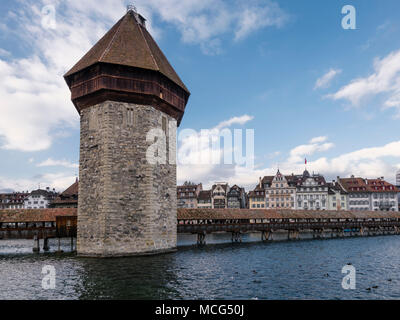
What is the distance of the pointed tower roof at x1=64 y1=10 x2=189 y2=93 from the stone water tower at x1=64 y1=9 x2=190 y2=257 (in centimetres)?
7

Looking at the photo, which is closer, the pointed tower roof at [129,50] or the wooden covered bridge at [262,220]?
the pointed tower roof at [129,50]

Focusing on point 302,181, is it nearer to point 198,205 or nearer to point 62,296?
point 198,205

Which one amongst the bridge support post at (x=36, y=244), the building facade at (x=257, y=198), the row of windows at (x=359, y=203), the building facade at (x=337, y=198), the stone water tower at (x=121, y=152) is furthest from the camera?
the building facade at (x=257, y=198)

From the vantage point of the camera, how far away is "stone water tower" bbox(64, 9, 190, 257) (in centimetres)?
2058

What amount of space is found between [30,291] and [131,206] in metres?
8.92

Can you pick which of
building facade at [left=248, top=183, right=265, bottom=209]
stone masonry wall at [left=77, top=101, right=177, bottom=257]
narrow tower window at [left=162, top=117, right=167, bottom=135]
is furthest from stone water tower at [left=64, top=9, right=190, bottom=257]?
building facade at [left=248, top=183, right=265, bottom=209]

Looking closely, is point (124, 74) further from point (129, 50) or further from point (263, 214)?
point (263, 214)

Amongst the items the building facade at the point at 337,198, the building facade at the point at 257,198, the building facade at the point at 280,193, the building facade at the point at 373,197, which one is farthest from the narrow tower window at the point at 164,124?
the building facade at the point at 373,197

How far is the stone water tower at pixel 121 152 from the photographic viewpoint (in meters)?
20.6

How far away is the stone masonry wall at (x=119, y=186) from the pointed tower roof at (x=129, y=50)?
2.92m

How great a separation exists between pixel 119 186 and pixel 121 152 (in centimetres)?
225

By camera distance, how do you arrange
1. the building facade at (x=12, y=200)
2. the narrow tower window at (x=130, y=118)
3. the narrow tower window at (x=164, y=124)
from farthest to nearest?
the building facade at (x=12, y=200) < the narrow tower window at (x=164, y=124) < the narrow tower window at (x=130, y=118)

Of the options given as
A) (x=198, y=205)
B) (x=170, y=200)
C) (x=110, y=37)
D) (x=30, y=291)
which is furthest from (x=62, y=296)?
(x=198, y=205)

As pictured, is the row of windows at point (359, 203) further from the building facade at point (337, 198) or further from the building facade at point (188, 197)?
the building facade at point (188, 197)
